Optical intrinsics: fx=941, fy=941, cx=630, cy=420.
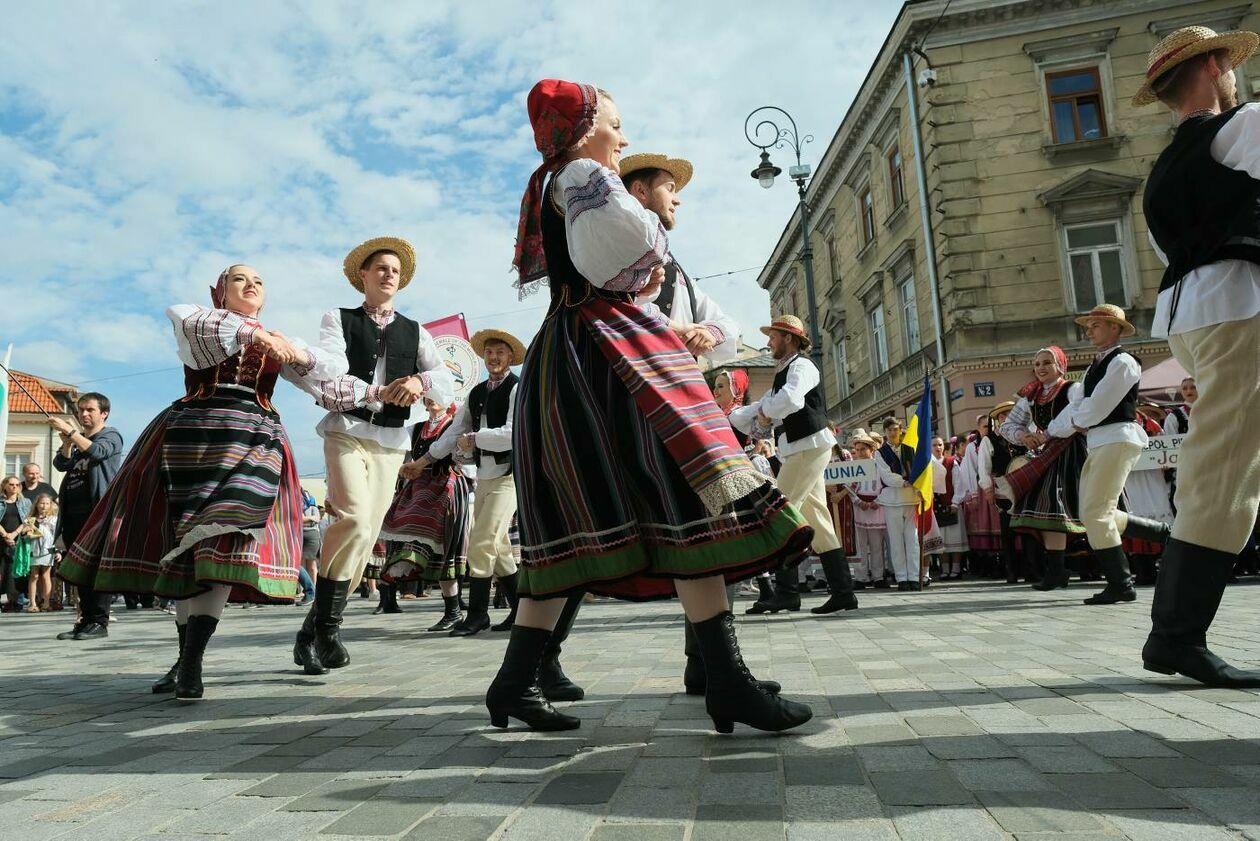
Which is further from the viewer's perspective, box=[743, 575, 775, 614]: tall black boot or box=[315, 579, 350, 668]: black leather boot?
box=[743, 575, 775, 614]: tall black boot

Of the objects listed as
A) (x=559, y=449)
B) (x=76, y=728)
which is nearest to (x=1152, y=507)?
(x=559, y=449)

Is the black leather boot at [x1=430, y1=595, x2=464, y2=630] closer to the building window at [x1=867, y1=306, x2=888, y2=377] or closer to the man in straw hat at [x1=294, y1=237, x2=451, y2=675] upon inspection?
the man in straw hat at [x1=294, y1=237, x2=451, y2=675]

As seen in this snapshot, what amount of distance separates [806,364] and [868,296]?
23.9m

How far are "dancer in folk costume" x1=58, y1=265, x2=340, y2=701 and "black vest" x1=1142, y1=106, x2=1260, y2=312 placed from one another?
3.56m

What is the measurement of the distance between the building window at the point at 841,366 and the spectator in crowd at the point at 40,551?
25.7 metres

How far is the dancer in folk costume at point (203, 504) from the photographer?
3.87 meters

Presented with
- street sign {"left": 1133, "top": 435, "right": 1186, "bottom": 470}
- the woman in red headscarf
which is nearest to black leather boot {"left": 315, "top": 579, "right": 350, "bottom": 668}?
the woman in red headscarf

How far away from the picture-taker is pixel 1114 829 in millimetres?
1728

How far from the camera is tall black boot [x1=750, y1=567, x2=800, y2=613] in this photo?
7312mm

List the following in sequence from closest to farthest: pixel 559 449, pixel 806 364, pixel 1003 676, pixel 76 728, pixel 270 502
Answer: pixel 559 449, pixel 76 728, pixel 1003 676, pixel 270 502, pixel 806 364

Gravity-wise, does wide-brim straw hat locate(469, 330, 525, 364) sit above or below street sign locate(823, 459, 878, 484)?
above

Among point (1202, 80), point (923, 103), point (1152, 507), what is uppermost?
point (923, 103)

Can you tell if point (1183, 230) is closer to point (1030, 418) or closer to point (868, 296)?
point (1030, 418)

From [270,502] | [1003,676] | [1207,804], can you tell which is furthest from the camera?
[270,502]
